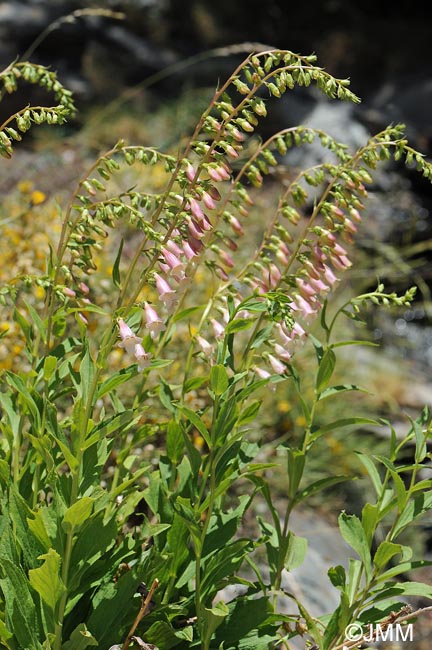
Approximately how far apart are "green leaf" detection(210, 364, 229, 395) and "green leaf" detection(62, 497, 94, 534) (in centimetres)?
35

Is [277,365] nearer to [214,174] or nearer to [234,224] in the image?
[234,224]

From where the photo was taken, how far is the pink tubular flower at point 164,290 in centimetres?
175

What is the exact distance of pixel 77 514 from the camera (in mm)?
1647

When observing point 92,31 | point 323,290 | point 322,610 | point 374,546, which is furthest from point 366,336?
point 92,31

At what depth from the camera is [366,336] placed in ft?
21.8

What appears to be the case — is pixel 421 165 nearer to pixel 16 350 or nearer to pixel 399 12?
pixel 16 350

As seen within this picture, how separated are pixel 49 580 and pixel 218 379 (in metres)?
0.54

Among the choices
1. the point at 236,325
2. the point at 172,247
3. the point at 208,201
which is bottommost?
the point at 236,325

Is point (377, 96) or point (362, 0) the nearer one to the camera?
point (377, 96)

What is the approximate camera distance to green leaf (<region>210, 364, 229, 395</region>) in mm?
1725

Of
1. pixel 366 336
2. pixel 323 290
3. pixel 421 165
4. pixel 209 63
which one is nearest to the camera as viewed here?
pixel 421 165

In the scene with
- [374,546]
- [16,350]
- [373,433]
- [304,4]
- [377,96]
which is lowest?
[374,546]

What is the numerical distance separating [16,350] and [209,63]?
7.94 m

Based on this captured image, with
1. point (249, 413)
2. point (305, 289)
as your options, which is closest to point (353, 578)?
point (249, 413)
